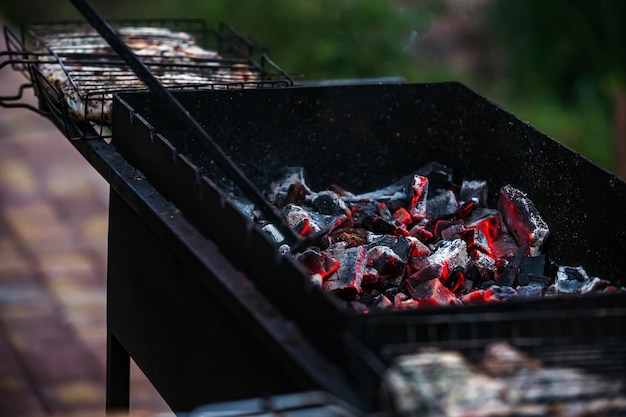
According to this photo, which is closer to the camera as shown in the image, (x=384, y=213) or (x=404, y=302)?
(x=404, y=302)

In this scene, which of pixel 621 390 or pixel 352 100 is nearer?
pixel 621 390

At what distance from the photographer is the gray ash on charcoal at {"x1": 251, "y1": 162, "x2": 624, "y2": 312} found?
6.36 feet

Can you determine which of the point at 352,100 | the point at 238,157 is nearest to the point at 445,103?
the point at 352,100

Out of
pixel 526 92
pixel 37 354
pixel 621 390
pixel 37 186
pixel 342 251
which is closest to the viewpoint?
pixel 621 390

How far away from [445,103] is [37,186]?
322 cm

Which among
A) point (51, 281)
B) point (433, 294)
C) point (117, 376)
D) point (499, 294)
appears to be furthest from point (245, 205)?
point (51, 281)

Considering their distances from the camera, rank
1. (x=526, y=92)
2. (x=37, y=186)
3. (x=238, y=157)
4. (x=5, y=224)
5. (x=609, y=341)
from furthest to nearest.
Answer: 1. (x=526, y=92)
2. (x=37, y=186)
3. (x=5, y=224)
4. (x=238, y=157)
5. (x=609, y=341)

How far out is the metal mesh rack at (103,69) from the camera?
2.33 meters

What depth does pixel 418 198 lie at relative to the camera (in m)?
2.37

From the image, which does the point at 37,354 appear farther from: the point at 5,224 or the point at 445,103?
the point at 445,103

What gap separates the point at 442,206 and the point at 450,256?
30cm

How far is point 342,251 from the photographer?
205cm

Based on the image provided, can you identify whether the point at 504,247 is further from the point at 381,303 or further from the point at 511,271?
the point at 381,303

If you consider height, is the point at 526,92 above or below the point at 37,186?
above
